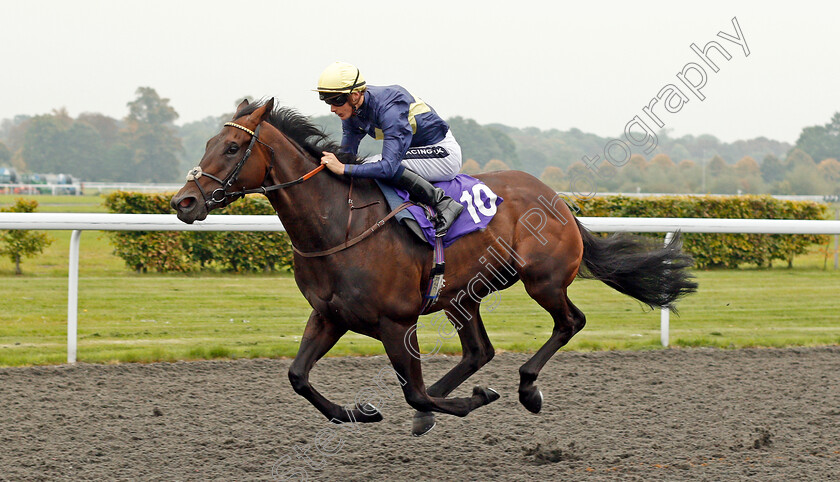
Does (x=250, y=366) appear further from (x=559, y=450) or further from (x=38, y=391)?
(x=559, y=450)

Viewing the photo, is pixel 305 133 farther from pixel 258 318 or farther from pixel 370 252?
pixel 258 318

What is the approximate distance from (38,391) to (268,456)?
193cm

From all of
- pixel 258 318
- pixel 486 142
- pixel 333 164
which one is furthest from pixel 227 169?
pixel 486 142

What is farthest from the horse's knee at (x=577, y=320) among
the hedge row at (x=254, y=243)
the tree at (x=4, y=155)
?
the tree at (x=4, y=155)

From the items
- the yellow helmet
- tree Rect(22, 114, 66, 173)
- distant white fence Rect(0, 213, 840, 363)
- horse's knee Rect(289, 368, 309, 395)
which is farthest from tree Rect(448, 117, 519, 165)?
tree Rect(22, 114, 66, 173)

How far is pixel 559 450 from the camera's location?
374 centimetres

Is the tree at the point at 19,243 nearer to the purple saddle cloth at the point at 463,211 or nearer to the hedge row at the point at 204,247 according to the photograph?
the hedge row at the point at 204,247

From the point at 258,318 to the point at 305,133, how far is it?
12.8ft

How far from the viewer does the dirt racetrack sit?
3.57 m

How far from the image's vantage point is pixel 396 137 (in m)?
3.63

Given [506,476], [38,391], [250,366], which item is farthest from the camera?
[250,366]

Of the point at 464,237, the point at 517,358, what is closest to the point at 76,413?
the point at 464,237

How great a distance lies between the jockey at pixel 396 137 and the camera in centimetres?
358

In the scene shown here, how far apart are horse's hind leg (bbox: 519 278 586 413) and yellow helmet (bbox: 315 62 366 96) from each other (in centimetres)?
142
